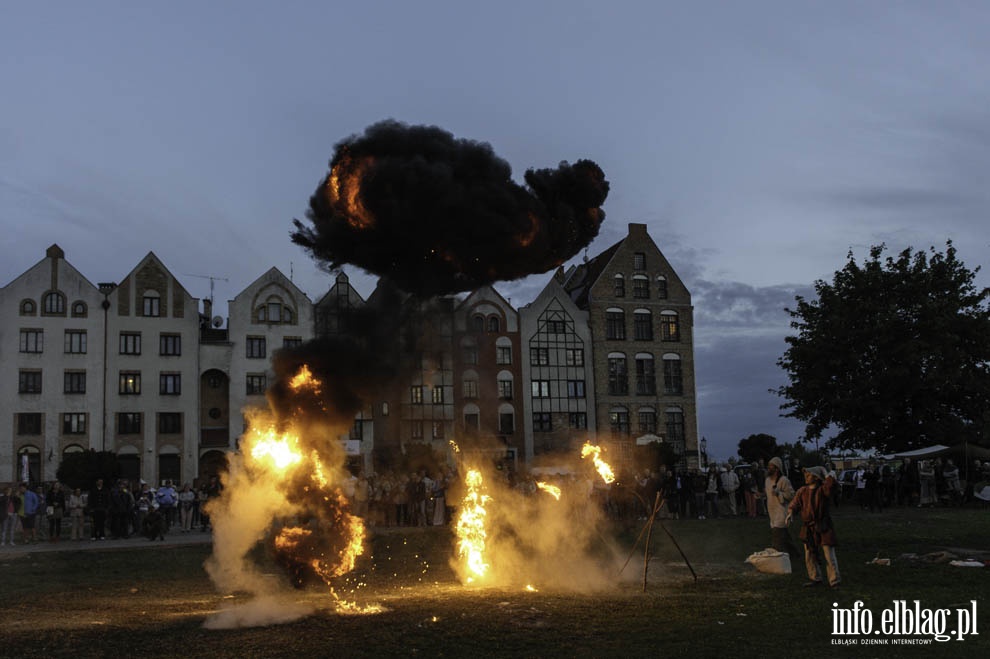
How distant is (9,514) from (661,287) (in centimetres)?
5068

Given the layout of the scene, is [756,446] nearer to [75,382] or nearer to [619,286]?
[619,286]

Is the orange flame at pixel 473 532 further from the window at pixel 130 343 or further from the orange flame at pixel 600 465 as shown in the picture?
the window at pixel 130 343

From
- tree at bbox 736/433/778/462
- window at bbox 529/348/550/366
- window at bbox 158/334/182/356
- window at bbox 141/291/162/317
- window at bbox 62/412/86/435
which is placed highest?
window at bbox 141/291/162/317

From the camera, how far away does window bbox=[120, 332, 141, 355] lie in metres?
58.4

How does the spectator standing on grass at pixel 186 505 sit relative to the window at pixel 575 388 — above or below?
below

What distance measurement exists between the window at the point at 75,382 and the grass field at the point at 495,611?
37671mm

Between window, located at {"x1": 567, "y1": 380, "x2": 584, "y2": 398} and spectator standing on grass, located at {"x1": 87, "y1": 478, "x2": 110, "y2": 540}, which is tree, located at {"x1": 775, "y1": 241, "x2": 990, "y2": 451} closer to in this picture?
window, located at {"x1": 567, "y1": 380, "x2": 584, "y2": 398}

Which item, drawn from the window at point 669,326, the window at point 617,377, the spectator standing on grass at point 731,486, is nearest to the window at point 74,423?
the window at point 617,377

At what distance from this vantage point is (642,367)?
67250 mm

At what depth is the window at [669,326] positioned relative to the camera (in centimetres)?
6812

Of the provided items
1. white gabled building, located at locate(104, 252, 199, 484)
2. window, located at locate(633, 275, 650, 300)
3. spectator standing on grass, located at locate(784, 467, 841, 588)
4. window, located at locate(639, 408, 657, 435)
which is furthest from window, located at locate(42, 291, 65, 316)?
spectator standing on grass, located at locate(784, 467, 841, 588)

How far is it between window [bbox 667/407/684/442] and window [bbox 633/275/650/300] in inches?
364

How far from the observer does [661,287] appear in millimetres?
68500

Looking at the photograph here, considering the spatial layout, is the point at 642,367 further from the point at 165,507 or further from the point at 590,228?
the point at 590,228
